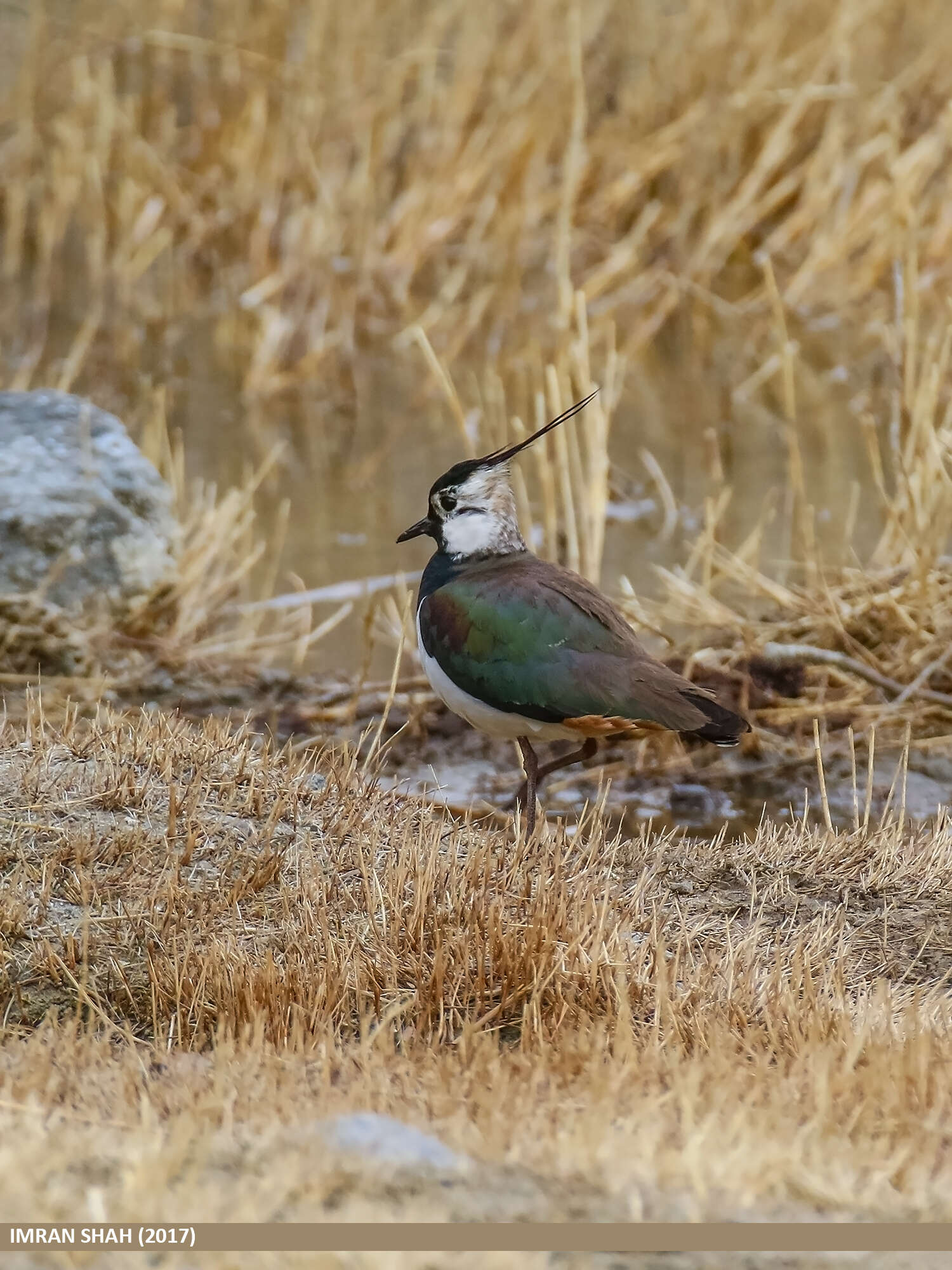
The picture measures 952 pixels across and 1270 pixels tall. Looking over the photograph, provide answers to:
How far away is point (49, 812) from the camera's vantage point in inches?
151

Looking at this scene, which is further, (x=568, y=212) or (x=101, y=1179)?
(x=568, y=212)

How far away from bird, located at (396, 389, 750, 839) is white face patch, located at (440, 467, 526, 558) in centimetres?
6

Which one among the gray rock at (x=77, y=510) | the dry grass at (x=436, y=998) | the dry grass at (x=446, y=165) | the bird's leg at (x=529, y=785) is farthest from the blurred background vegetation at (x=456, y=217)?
the dry grass at (x=436, y=998)

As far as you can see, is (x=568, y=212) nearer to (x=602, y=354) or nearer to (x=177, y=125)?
(x=602, y=354)

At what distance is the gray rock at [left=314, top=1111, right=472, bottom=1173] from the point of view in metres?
2.46

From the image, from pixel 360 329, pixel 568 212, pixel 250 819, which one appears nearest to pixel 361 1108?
pixel 250 819

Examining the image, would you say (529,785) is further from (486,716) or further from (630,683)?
(630,683)

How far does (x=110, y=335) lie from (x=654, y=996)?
7.56 meters

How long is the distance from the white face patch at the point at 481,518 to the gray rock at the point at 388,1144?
2.01 m

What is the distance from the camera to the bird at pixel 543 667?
153 inches

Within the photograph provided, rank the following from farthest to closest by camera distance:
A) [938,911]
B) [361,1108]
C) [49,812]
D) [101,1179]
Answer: [938,911]
[49,812]
[361,1108]
[101,1179]

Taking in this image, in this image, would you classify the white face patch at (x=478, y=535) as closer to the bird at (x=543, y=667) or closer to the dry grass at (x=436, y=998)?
the bird at (x=543, y=667)

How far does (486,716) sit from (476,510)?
Result: 60 cm

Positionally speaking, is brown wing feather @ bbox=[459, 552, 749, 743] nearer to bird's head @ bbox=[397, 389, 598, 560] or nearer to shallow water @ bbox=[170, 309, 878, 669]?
bird's head @ bbox=[397, 389, 598, 560]
